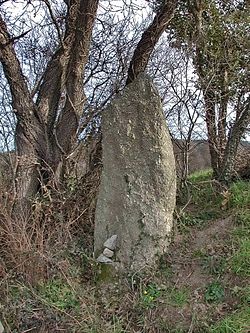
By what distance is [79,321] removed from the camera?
4.35 metres

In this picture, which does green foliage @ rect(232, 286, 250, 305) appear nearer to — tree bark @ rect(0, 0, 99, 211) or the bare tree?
the bare tree

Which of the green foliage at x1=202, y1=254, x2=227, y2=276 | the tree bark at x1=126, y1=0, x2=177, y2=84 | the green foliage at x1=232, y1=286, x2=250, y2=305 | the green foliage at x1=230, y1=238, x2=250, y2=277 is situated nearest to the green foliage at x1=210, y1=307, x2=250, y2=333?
the green foliage at x1=232, y1=286, x2=250, y2=305

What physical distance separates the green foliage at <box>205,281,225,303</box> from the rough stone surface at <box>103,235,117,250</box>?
108cm

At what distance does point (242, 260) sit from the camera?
4809 millimetres

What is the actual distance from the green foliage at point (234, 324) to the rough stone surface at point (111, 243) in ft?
4.57

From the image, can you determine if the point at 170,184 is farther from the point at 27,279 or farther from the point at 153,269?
the point at 27,279

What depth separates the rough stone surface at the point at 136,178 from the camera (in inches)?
199

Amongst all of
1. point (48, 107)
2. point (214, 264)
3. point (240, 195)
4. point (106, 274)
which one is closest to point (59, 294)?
point (106, 274)

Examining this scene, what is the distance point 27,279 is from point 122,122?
193 centimetres

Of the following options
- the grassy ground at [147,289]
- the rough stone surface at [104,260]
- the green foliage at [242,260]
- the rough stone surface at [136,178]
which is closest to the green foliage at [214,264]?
the grassy ground at [147,289]

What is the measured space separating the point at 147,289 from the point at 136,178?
3.83 ft

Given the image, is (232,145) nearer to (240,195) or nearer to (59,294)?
(240,195)

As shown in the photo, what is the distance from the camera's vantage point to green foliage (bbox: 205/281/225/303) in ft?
14.9

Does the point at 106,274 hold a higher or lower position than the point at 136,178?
lower
